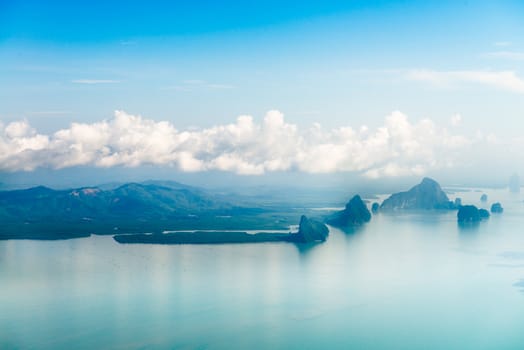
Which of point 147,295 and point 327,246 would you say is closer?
point 147,295

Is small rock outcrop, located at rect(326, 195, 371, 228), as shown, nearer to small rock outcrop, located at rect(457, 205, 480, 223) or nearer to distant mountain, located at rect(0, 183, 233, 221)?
small rock outcrop, located at rect(457, 205, 480, 223)

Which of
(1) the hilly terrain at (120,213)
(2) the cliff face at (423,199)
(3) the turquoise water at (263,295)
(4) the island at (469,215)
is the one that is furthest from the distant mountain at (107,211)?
(4) the island at (469,215)

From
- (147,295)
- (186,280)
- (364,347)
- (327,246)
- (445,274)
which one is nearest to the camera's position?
(364,347)

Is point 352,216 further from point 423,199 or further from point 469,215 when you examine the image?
point 423,199

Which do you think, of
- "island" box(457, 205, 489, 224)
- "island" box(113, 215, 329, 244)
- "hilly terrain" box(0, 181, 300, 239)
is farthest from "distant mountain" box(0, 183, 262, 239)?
"island" box(457, 205, 489, 224)

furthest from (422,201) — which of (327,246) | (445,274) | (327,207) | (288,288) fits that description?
(288,288)

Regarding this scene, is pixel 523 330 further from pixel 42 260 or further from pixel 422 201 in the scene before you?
pixel 422 201
